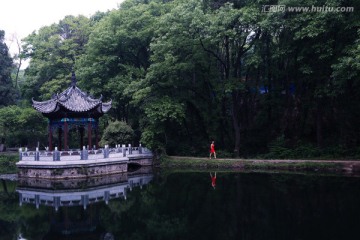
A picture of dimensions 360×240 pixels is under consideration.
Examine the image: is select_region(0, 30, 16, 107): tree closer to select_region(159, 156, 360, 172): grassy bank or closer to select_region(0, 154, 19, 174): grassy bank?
select_region(0, 154, 19, 174): grassy bank

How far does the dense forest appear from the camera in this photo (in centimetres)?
2270

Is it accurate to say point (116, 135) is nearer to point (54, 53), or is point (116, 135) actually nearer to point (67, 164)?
point (67, 164)

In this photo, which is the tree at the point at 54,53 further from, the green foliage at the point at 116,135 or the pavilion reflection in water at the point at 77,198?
the pavilion reflection in water at the point at 77,198

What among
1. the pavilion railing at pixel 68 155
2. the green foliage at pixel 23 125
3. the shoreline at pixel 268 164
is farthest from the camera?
the green foliage at pixel 23 125

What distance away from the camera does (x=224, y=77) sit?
99.3ft

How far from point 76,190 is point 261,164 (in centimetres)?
1157

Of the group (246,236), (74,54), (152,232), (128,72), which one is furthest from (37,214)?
(74,54)

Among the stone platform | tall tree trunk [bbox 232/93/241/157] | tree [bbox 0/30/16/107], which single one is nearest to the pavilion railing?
the stone platform

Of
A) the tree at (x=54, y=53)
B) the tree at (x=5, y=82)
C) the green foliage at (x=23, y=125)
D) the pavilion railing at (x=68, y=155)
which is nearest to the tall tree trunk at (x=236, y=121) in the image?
the pavilion railing at (x=68, y=155)

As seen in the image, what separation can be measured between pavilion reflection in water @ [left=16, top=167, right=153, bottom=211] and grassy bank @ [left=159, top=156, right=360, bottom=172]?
4092 millimetres

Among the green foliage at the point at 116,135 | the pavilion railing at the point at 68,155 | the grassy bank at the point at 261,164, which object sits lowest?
the grassy bank at the point at 261,164

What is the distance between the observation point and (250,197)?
1381 cm

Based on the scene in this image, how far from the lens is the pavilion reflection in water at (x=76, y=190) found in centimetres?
1498

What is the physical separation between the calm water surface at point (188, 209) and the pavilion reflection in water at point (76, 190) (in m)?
0.04
